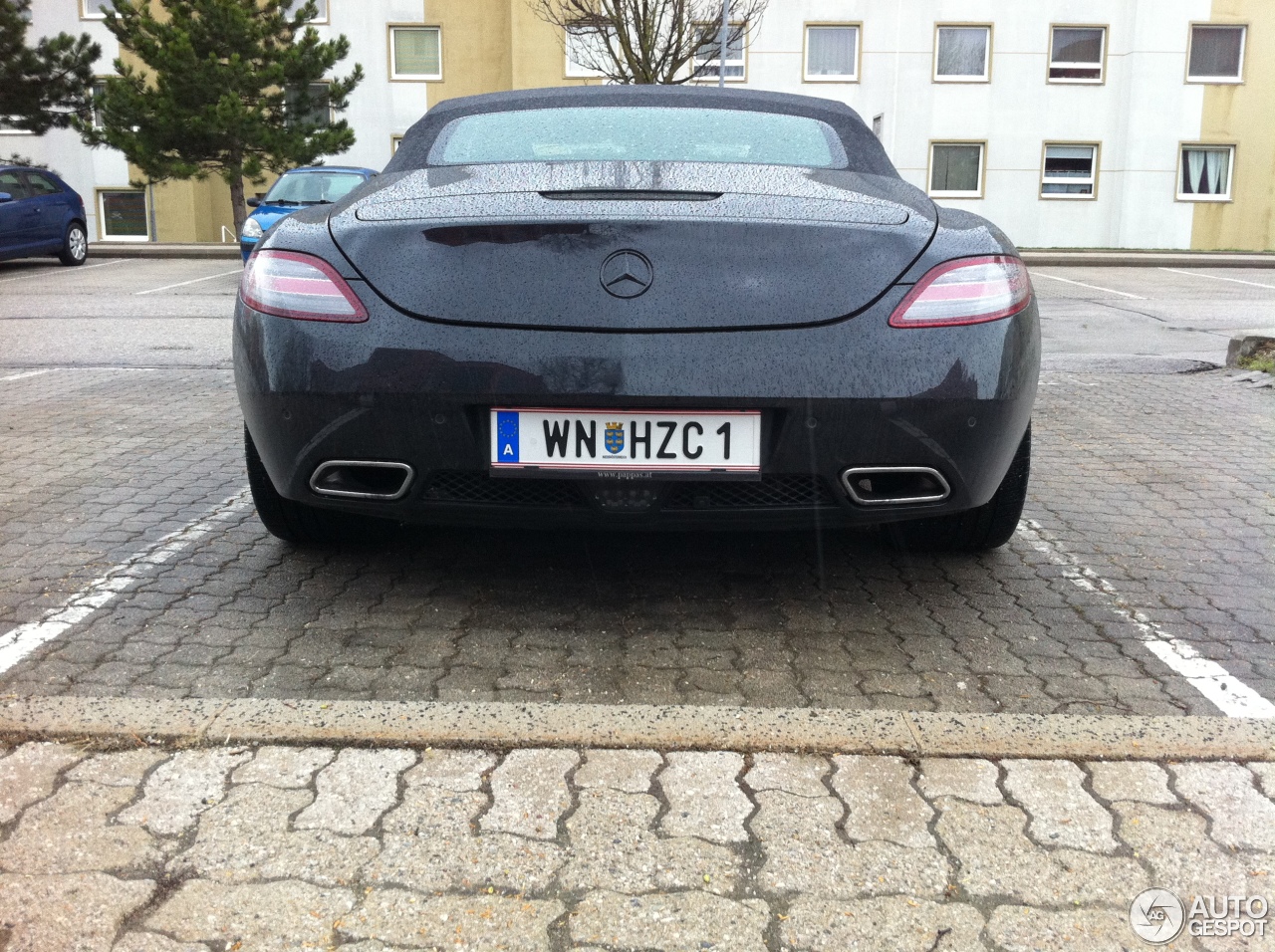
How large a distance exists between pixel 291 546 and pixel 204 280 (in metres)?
14.2

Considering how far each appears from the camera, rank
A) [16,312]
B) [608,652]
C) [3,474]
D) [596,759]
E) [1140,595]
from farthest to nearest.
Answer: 1. [16,312]
2. [3,474]
3. [1140,595]
4. [608,652]
5. [596,759]

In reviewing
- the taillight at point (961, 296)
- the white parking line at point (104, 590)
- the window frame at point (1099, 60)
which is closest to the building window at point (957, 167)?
the window frame at point (1099, 60)

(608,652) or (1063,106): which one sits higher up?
(1063,106)

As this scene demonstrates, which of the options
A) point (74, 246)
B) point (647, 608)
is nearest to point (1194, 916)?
point (647, 608)

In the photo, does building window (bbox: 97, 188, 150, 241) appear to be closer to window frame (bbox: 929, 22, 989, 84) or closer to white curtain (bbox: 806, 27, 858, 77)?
white curtain (bbox: 806, 27, 858, 77)

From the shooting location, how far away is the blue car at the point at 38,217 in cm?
1717

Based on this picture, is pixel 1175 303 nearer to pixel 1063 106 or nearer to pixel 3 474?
pixel 3 474

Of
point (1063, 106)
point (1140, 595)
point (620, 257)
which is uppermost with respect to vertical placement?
point (1063, 106)

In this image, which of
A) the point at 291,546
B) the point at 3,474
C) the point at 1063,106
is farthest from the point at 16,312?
the point at 1063,106

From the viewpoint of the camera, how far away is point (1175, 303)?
1462 cm

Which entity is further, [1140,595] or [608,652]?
[1140,595]

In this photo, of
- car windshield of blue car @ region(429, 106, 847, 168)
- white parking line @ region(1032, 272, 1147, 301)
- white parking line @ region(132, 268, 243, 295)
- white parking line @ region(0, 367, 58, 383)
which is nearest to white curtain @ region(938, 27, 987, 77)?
white parking line @ region(1032, 272, 1147, 301)

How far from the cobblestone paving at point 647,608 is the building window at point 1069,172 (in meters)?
28.9

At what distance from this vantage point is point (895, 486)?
2920mm
